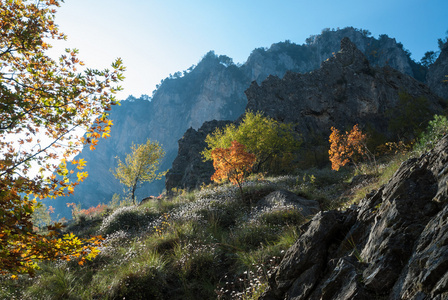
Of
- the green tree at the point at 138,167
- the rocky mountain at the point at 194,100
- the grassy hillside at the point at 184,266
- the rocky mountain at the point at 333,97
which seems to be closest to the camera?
the grassy hillside at the point at 184,266

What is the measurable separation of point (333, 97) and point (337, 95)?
90 cm

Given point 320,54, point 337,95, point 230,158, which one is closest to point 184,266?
point 230,158

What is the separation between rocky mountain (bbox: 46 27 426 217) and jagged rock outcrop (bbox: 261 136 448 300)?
123941mm

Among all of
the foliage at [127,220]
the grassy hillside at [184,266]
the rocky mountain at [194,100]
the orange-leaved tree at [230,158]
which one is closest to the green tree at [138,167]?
the foliage at [127,220]

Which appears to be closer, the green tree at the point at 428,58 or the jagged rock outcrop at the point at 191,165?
the jagged rock outcrop at the point at 191,165

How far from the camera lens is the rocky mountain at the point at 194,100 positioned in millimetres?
122438

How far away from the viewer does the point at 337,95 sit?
44.7 metres

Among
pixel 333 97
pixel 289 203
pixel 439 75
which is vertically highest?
pixel 439 75

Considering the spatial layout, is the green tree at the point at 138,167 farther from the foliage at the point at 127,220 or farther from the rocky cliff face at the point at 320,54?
the rocky cliff face at the point at 320,54

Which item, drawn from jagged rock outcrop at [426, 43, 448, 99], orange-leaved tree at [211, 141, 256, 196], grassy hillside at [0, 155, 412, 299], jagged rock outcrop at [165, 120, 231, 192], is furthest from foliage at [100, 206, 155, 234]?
jagged rock outcrop at [426, 43, 448, 99]

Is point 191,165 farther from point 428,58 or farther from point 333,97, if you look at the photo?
point 428,58

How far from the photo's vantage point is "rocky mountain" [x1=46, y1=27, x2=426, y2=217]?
122 metres

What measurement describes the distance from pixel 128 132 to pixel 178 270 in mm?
168688

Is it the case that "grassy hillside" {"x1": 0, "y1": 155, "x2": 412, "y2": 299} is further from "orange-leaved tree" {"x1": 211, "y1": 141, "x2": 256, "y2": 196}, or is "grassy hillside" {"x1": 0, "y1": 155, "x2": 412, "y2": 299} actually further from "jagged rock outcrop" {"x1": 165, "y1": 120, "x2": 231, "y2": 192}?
"jagged rock outcrop" {"x1": 165, "y1": 120, "x2": 231, "y2": 192}
